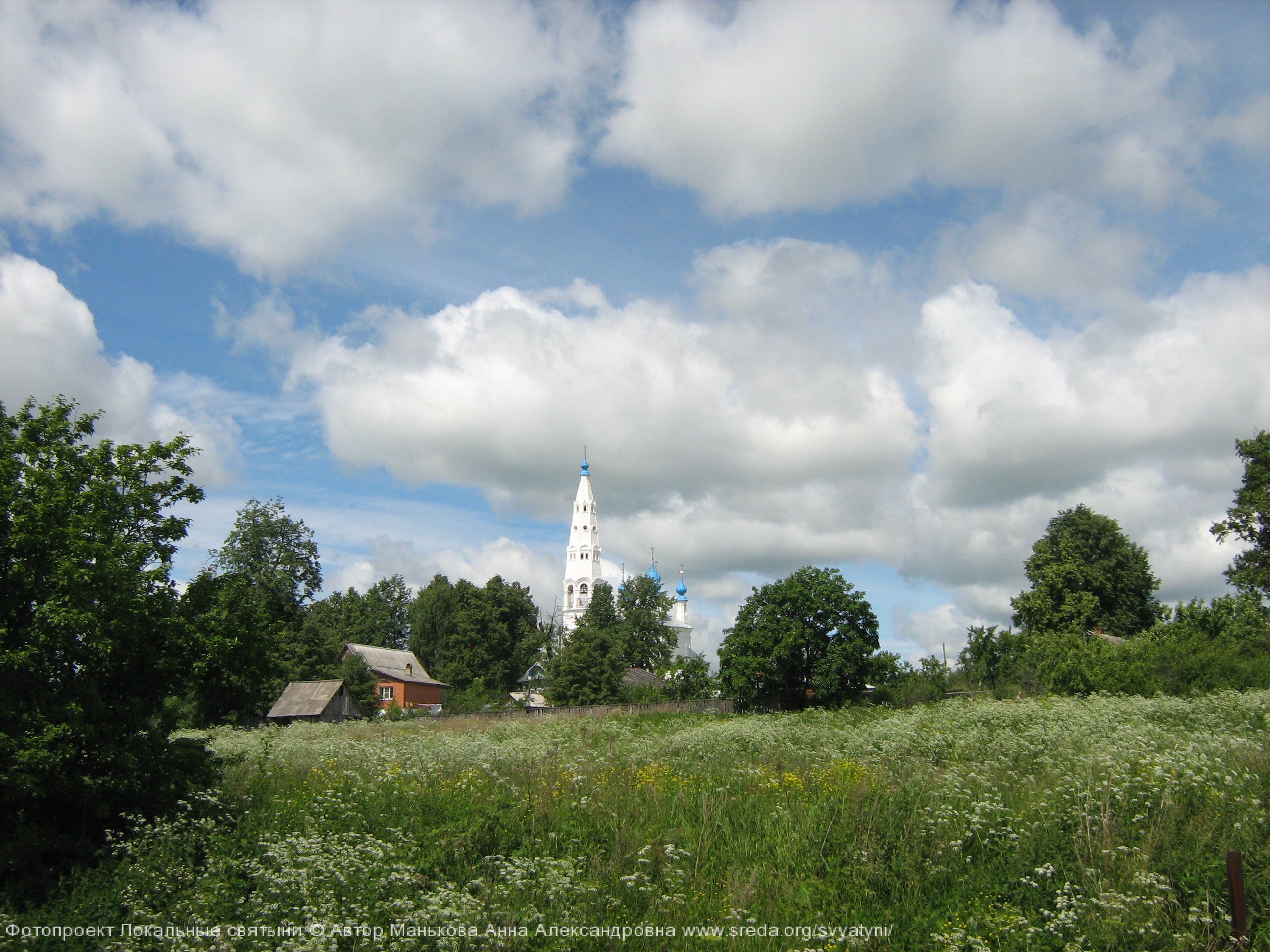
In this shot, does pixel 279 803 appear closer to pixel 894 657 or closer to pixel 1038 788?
pixel 1038 788

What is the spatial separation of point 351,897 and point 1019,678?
3609 centimetres

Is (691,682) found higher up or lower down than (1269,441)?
lower down

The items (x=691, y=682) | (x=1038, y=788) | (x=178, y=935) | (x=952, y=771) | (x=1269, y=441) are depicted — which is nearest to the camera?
(x=178, y=935)

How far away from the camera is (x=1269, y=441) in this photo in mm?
36938

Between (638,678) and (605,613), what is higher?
(605,613)

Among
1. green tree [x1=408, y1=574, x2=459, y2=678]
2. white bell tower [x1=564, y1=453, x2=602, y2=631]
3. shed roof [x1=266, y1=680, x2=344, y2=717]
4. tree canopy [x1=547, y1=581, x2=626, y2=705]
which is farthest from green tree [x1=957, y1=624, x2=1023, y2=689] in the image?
white bell tower [x1=564, y1=453, x2=602, y2=631]

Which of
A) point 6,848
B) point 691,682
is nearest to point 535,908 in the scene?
point 6,848

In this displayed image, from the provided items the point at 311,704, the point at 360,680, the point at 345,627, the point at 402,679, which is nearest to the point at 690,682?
the point at 360,680

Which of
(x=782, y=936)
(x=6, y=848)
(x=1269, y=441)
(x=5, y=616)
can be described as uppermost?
(x=1269, y=441)

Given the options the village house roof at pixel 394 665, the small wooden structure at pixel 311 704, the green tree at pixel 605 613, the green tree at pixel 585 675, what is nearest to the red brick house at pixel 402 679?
the village house roof at pixel 394 665

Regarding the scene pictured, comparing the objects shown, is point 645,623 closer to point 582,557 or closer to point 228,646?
point 582,557

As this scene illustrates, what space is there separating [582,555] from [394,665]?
1691 inches

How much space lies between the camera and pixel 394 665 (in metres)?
61.2

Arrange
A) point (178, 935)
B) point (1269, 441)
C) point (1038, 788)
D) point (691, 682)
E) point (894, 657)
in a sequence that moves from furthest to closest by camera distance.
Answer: point (691, 682), point (894, 657), point (1269, 441), point (1038, 788), point (178, 935)
